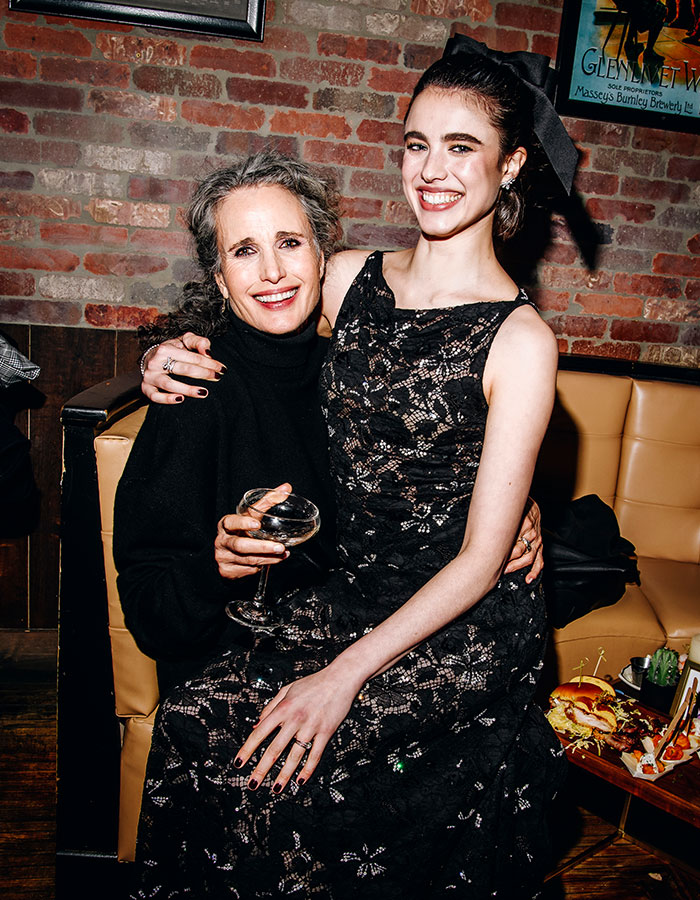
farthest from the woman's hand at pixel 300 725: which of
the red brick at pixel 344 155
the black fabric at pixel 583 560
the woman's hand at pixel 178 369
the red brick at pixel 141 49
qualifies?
the red brick at pixel 141 49

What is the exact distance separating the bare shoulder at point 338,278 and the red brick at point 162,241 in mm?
974

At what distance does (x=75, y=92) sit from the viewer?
2.29 m

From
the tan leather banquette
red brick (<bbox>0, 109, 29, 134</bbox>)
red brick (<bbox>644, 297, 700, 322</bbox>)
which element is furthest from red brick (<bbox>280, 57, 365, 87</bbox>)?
red brick (<bbox>644, 297, 700, 322</bbox>)

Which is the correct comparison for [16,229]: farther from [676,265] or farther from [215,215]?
[676,265]

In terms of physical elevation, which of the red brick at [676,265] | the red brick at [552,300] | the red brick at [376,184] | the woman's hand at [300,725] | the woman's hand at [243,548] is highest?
the red brick at [376,184]

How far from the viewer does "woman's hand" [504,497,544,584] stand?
150cm

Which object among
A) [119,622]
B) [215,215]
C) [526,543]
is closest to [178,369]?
[215,215]

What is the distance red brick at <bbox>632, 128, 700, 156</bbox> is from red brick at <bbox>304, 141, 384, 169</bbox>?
104 centimetres

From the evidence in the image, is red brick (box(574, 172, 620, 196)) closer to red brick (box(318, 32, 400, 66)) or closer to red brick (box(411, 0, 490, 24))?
red brick (box(411, 0, 490, 24))

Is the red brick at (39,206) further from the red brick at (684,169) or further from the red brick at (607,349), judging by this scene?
the red brick at (684,169)

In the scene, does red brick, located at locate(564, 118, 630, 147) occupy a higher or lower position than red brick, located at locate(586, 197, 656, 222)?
higher

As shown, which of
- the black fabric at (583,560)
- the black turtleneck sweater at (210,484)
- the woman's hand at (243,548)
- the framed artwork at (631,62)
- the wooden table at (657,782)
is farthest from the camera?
the framed artwork at (631,62)

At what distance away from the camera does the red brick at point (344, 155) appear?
8.05 ft

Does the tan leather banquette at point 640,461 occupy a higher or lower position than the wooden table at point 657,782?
higher
